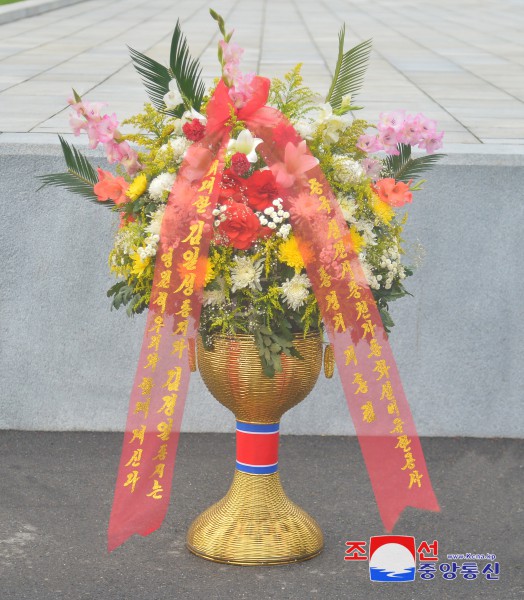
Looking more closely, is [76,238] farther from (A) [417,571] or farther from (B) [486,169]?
(A) [417,571]

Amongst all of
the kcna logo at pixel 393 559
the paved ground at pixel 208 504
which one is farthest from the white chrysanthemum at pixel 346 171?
the paved ground at pixel 208 504

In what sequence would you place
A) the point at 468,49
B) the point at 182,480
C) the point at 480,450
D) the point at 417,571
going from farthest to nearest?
the point at 468,49 < the point at 480,450 < the point at 182,480 < the point at 417,571

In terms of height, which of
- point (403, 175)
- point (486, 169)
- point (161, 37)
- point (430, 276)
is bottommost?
point (161, 37)

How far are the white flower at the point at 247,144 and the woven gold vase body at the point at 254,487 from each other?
70 centimetres

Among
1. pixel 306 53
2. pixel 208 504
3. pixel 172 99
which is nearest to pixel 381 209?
pixel 172 99

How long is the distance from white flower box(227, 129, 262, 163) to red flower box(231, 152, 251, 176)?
0.02 metres

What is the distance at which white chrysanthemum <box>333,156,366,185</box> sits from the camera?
4.43m

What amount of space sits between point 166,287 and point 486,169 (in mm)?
2673

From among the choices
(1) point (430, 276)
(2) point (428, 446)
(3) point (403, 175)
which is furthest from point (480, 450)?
(3) point (403, 175)

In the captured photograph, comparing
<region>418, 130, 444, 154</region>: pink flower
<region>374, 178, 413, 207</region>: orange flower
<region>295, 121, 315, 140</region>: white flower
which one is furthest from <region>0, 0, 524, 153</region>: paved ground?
<region>295, 121, 315, 140</region>: white flower

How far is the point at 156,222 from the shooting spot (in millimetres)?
4387

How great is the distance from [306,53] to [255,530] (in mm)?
9015

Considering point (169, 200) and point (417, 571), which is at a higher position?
point (169, 200)

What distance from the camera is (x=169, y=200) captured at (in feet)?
14.3
